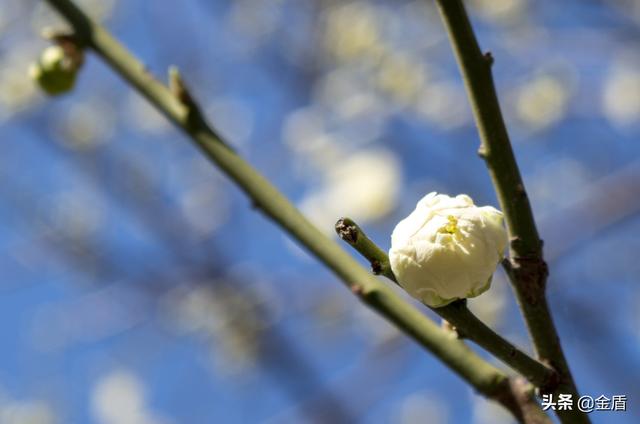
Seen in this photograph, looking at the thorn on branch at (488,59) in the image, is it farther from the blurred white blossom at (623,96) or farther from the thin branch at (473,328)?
the blurred white blossom at (623,96)

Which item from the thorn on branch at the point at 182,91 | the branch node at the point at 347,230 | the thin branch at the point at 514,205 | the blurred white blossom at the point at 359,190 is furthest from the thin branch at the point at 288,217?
the blurred white blossom at the point at 359,190

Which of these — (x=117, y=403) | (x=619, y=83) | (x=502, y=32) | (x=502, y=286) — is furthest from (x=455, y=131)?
(x=117, y=403)

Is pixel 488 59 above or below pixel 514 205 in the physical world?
above

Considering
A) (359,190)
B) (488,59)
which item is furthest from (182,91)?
(359,190)

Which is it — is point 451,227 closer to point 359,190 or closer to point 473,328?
point 473,328

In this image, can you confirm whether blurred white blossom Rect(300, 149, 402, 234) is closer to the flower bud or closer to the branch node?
the flower bud

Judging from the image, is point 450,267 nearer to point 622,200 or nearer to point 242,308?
point 622,200
